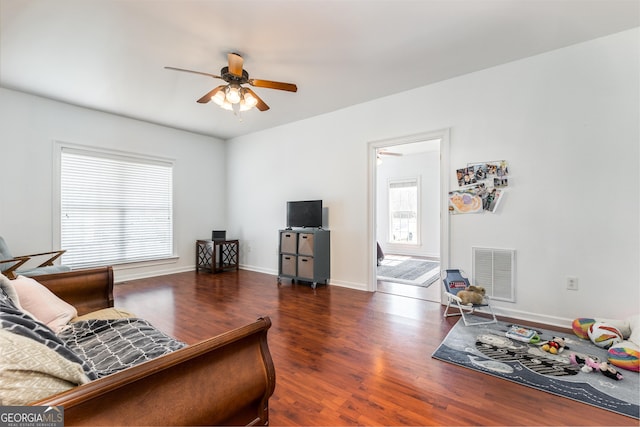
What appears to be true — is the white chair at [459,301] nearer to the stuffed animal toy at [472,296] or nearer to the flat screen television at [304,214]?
the stuffed animal toy at [472,296]

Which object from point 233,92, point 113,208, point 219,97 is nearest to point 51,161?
point 113,208

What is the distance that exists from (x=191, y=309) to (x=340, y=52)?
3.36 metres

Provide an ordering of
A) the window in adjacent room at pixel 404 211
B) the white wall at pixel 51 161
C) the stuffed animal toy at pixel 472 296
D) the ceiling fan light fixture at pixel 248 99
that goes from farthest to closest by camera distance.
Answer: the window in adjacent room at pixel 404 211 < the white wall at pixel 51 161 < the ceiling fan light fixture at pixel 248 99 < the stuffed animal toy at pixel 472 296

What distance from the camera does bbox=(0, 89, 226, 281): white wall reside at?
3.82 meters

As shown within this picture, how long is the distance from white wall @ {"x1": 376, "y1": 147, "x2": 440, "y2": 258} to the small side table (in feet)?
12.1

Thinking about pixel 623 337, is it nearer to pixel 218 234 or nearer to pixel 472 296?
pixel 472 296

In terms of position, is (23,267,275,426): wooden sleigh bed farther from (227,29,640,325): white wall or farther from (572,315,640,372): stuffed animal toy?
(227,29,640,325): white wall

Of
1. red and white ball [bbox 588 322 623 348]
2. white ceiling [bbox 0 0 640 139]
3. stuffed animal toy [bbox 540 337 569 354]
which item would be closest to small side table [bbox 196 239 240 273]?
white ceiling [bbox 0 0 640 139]

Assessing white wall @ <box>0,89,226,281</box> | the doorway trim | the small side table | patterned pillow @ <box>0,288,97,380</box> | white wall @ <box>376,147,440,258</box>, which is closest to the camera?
patterned pillow @ <box>0,288,97,380</box>

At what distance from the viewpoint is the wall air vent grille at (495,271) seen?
3.12 metres

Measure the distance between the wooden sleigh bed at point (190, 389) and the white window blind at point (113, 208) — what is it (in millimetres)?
4729

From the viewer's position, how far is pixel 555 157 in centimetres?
289

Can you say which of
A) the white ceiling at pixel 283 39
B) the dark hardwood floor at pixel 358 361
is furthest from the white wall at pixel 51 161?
the dark hardwood floor at pixel 358 361

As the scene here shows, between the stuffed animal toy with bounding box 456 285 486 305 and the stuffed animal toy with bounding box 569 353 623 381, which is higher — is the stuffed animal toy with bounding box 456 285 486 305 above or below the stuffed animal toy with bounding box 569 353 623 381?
above
